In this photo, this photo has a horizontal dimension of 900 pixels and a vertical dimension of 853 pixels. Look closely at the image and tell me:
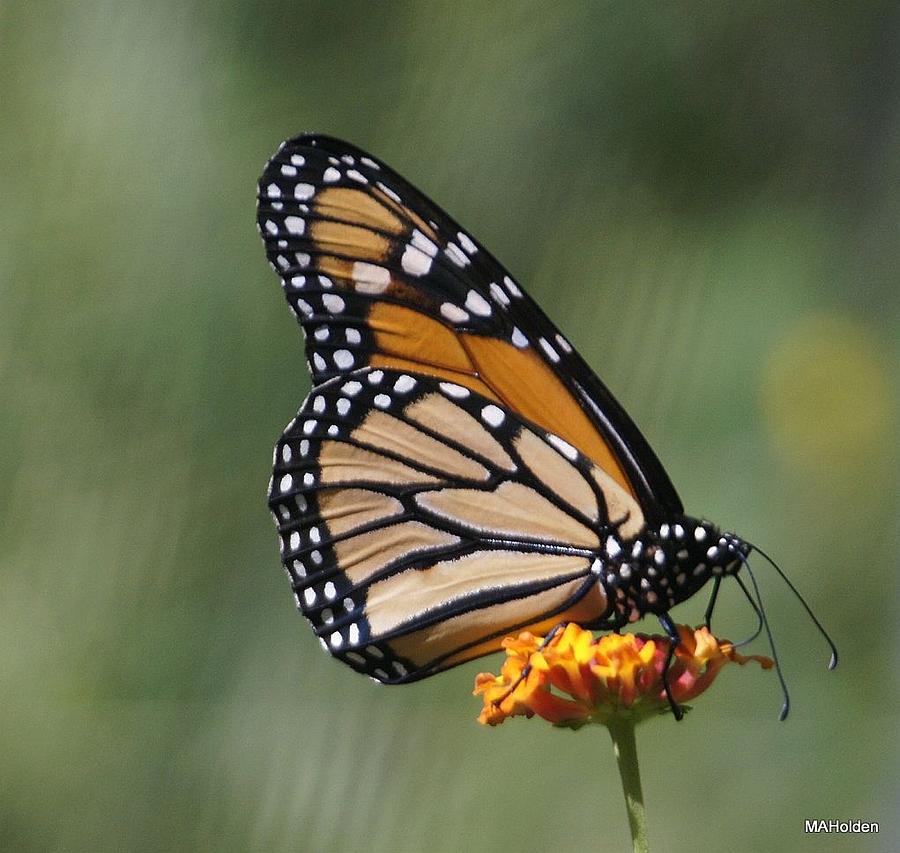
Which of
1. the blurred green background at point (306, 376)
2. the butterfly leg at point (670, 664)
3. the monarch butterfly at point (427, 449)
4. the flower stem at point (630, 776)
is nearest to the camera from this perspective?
the flower stem at point (630, 776)

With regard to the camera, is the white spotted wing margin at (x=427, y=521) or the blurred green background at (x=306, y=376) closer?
the white spotted wing margin at (x=427, y=521)

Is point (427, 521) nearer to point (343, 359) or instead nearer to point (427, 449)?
point (427, 449)

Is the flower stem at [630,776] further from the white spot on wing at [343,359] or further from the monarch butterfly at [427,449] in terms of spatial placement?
the white spot on wing at [343,359]

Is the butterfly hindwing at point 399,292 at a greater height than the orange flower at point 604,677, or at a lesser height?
greater

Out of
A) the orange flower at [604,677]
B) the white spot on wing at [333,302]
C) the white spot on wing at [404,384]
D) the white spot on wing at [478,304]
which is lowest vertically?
the orange flower at [604,677]

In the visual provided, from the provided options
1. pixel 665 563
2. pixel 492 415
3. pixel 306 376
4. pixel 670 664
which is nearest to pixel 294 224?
pixel 492 415

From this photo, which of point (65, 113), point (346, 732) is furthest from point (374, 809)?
point (65, 113)

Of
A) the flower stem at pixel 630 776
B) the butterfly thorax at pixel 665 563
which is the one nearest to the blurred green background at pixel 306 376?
the butterfly thorax at pixel 665 563

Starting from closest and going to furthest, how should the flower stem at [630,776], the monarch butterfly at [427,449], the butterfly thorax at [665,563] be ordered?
the flower stem at [630,776]
the butterfly thorax at [665,563]
the monarch butterfly at [427,449]
